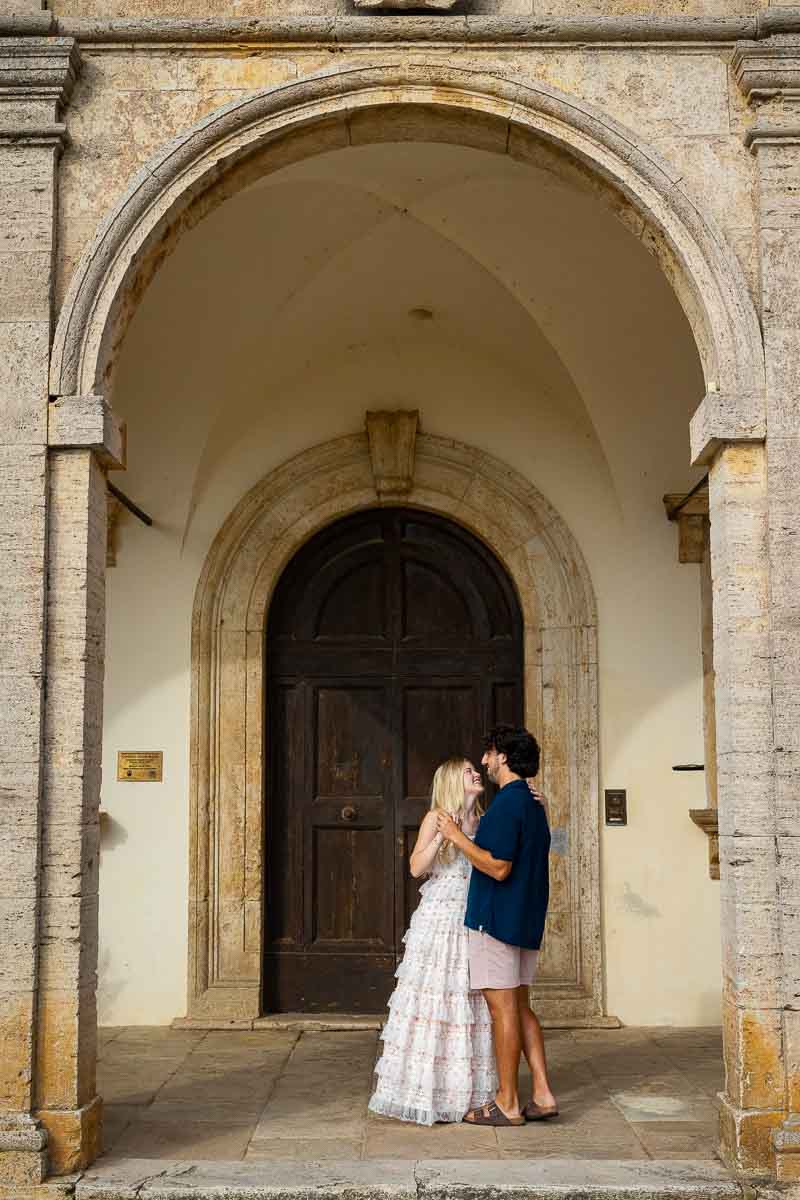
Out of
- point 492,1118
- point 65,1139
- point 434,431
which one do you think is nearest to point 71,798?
point 65,1139

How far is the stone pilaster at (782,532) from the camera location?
4551 mm

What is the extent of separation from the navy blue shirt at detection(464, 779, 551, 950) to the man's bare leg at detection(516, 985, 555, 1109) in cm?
32

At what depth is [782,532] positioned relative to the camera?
187 inches

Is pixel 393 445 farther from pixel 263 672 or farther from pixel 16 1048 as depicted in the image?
pixel 16 1048

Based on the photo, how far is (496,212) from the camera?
6445mm

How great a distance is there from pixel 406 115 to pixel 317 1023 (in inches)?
183

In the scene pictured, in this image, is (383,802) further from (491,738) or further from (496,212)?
(496,212)

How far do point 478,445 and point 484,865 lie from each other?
3123 millimetres

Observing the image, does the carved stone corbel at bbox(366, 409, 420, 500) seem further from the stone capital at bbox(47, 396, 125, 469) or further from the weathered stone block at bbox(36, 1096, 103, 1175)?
the weathered stone block at bbox(36, 1096, 103, 1175)

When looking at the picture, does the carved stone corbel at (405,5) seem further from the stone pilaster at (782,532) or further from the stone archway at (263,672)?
the stone archway at (263,672)

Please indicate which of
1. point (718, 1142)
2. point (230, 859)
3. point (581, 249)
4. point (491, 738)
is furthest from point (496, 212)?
point (718, 1142)

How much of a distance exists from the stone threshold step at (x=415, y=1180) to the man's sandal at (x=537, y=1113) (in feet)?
1.71

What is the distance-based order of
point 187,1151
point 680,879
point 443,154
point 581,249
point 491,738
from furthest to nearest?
1. point 680,879
2. point 581,249
3. point 443,154
4. point 491,738
5. point 187,1151

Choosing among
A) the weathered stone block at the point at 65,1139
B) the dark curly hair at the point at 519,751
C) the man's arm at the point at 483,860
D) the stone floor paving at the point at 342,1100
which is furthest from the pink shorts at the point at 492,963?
the weathered stone block at the point at 65,1139
